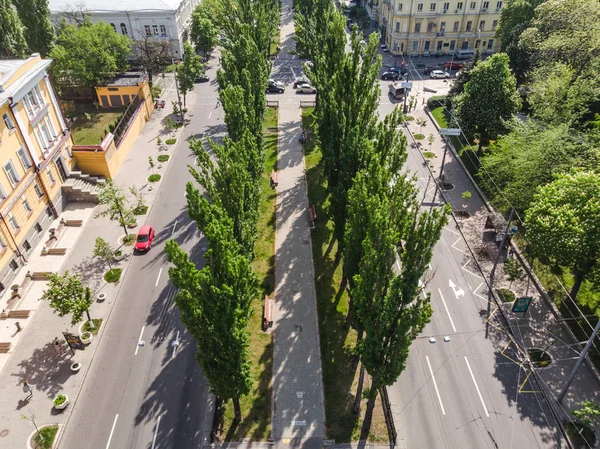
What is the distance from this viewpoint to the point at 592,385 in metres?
34.2

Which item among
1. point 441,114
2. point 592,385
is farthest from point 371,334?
point 441,114

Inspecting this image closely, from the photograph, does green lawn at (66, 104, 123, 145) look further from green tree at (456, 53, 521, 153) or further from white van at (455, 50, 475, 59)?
white van at (455, 50, 475, 59)

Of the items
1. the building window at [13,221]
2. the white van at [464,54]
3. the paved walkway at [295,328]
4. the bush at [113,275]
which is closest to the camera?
the paved walkway at [295,328]

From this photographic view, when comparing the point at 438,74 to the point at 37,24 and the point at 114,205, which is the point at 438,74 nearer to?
the point at 114,205

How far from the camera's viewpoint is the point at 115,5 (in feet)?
283

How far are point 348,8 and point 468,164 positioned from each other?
3507 inches

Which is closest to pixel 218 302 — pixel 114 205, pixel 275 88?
pixel 114 205

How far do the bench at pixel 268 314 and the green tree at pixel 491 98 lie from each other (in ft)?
121

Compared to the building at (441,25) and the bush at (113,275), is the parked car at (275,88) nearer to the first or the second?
the building at (441,25)

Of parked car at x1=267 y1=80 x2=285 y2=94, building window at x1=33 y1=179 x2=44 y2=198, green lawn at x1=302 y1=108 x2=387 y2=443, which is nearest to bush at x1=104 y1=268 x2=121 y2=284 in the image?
building window at x1=33 y1=179 x2=44 y2=198

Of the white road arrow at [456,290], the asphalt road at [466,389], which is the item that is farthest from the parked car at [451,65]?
the white road arrow at [456,290]

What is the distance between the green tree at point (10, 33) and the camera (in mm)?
63759

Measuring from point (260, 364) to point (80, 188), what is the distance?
33.8 m

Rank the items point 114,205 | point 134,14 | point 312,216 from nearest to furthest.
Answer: point 114,205, point 312,216, point 134,14
